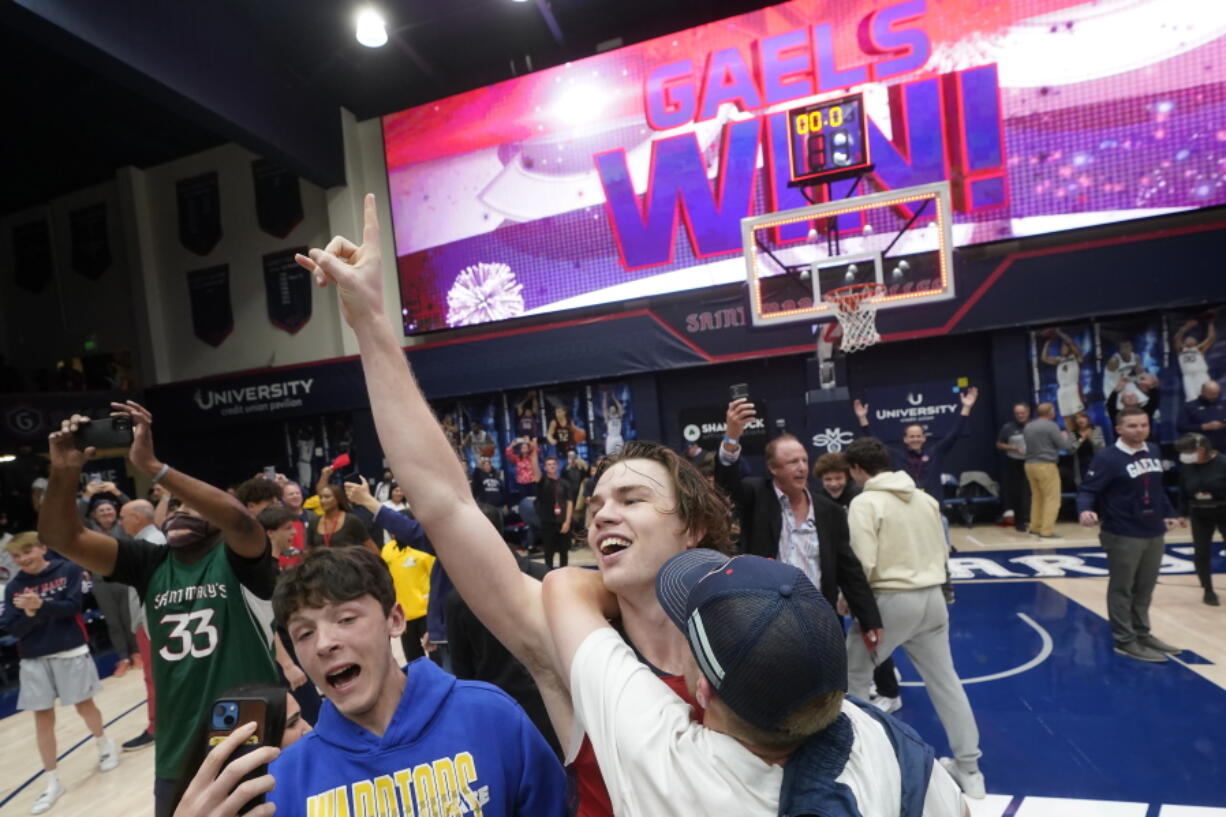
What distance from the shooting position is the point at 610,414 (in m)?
11.5

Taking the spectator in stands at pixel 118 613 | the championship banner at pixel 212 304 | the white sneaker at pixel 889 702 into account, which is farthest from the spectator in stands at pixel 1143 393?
the championship banner at pixel 212 304

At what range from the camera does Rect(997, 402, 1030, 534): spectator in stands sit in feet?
29.7

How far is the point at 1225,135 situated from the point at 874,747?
37.4 feet

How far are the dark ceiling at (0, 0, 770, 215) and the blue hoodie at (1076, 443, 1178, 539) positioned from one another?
31.6 ft

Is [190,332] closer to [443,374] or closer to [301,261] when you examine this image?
[443,374]

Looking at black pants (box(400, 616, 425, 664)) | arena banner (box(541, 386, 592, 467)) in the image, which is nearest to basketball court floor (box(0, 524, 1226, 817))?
black pants (box(400, 616, 425, 664))

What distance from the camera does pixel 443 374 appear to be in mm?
11805

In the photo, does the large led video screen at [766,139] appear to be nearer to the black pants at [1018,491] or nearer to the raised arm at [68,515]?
the black pants at [1018,491]

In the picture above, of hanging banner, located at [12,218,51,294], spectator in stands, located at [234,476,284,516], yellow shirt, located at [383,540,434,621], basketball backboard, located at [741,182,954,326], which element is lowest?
yellow shirt, located at [383,540,434,621]

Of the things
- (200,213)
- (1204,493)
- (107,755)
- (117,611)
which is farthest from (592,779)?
(200,213)

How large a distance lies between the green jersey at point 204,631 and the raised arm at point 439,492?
174 cm

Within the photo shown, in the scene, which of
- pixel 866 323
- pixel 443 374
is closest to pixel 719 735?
pixel 866 323

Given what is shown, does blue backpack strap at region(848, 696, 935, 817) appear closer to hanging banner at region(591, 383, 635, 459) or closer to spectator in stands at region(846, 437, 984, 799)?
spectator in stands at region(846, 437, 984, 799)

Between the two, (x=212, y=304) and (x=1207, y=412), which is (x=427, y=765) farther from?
(x=212, y=304)
